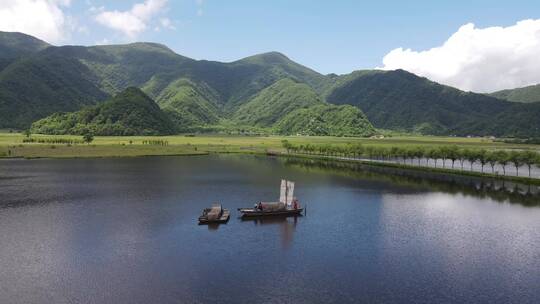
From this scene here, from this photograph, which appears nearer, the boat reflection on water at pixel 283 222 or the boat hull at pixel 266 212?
the boat reflection on water at pixel 283 222

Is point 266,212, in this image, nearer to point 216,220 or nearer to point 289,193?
point 289,193

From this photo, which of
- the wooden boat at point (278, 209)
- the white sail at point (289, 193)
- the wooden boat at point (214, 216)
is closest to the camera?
the wooden boat at point (214, 216)

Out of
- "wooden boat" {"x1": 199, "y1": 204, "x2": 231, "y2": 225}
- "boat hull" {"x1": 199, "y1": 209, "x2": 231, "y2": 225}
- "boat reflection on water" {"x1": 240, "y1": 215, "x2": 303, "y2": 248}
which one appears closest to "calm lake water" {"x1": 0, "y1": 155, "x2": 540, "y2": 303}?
"boat reflection on water" {"x1": 240, "y1": 215, "x2": 303, "y2": 248}

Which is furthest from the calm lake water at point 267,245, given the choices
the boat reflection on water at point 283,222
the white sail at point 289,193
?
the white sail at point 289,193

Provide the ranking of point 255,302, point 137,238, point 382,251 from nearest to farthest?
1. point 255,302
2. point 382,251
3. point 137,238

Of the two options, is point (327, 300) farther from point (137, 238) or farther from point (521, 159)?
point (521, 159)

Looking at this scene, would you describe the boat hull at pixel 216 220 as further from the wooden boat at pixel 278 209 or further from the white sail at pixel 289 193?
the white sail at pixel 289 193

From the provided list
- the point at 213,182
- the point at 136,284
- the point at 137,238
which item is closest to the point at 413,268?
the point at 136,284

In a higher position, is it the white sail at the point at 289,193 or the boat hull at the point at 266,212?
the white sail at the point at 289,193
